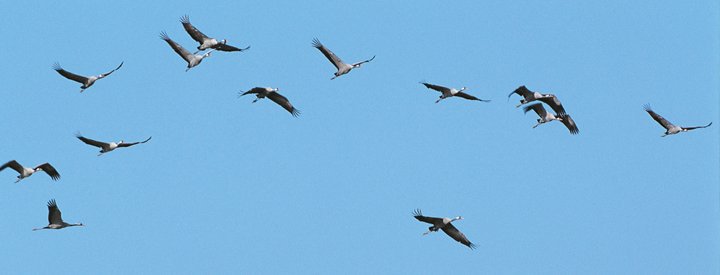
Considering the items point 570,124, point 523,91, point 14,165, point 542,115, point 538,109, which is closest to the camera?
point 523,91

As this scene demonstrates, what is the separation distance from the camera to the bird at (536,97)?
174 ft

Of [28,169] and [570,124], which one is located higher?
[570,124]

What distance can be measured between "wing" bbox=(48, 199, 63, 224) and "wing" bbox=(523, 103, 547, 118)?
19.6m

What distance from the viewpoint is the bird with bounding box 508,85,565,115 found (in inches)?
2088

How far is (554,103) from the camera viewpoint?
56125mm

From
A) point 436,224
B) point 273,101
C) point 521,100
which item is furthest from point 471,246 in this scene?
point 273,101

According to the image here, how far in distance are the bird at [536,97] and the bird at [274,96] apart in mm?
9945

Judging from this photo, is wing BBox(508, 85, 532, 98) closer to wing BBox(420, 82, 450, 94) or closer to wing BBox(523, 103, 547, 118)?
wing BBox(523, 103, 547, 118)

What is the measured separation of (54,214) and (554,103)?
2105 cm

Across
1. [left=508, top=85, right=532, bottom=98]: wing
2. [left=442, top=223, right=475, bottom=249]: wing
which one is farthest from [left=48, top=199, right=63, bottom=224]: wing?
[left=508, top=85, right=532, bottom=98]: wing

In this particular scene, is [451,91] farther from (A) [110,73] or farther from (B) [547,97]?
(A) [110,73]

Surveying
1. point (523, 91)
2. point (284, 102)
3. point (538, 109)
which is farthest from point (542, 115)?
point (284, 102)

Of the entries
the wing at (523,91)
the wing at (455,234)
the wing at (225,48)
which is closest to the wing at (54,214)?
the wing at (225,48)

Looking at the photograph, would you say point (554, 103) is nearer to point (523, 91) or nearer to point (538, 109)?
point (538, 109)
